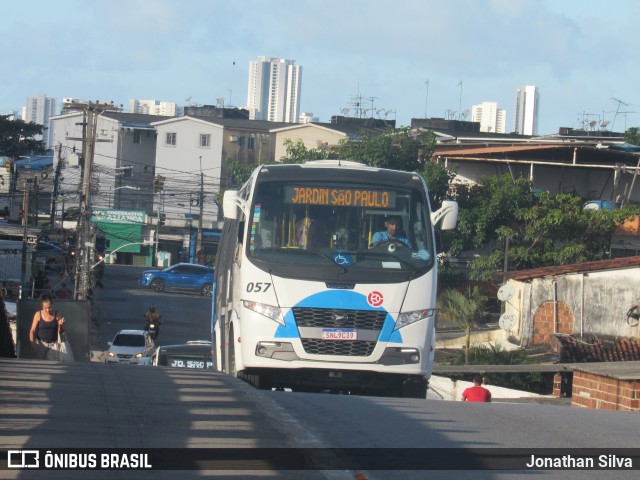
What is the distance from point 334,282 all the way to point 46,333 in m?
6.20

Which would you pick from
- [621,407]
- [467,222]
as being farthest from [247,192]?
[467,222]

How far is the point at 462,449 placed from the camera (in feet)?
22.4

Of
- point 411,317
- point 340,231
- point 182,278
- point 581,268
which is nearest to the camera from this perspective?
point 411,317

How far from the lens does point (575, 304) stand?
30.0 m

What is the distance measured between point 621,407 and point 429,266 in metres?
2.65

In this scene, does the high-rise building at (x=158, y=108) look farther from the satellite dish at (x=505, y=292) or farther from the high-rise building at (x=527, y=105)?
the satellite dish at (x=505, y=292)

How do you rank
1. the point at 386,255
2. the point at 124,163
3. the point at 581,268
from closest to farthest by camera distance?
the point at 386,255 → the point at 581,268 → the point at 124,163

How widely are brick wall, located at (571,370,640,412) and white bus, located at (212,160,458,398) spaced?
2076 millimetres

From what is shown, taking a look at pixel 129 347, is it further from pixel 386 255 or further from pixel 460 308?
pixel 386 255

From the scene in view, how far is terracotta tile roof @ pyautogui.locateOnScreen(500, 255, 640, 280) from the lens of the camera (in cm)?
2864

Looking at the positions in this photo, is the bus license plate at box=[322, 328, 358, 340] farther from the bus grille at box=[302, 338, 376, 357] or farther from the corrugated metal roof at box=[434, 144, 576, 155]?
the corrugated metal roof at box=[434, 144, 576, 155]

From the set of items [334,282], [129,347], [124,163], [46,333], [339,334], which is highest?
[124,163]

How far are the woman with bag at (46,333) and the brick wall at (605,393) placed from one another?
7887 mm

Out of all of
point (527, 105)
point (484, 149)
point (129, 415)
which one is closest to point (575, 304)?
point (484, 149)
